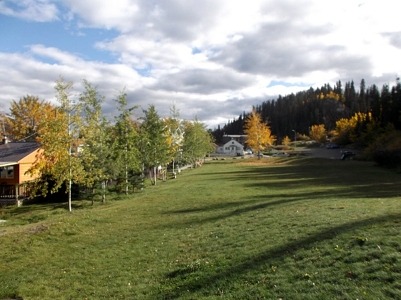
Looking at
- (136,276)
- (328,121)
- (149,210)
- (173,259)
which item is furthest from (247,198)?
(328,121)

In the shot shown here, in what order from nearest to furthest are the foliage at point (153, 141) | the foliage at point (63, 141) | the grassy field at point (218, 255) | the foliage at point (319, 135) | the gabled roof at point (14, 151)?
1. the grassy field at point (218, 255)
2. the foliage at point (63, 141)
3. the gabled roof at point (14, 151)
4. the foliage at point (153, 141)
5. the foliage at point (319, 135)

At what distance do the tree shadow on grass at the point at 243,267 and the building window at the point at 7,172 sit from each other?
29.0 metres

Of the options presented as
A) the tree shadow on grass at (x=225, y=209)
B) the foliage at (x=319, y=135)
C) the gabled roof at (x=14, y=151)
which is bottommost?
the tree shadow on grass at (x=225, y=209)

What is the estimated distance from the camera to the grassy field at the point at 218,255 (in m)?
7.86

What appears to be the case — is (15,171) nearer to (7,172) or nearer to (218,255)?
(7,172)

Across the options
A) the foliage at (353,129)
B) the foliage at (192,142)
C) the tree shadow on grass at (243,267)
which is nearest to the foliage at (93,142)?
the tree shadow on grass at (243,267)

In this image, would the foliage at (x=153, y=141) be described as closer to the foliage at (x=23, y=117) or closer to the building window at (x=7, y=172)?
the building window at (x=7, y=172)

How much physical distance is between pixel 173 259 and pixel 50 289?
136 inches

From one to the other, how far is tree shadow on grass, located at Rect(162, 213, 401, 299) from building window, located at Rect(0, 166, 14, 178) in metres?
29.0

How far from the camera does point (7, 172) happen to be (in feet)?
113

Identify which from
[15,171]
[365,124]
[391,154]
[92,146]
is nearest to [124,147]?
[92,146]

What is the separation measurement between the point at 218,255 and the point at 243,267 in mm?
1609

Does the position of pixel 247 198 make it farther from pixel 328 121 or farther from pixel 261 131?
pixel 328 121

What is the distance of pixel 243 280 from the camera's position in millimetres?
8555
